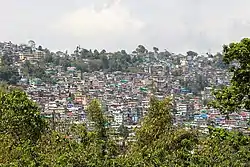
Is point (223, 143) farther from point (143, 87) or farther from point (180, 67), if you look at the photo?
point (180, 67)

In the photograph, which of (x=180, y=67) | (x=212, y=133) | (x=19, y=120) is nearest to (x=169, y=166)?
(x=212, y=133)

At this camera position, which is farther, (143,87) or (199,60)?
(199,60)

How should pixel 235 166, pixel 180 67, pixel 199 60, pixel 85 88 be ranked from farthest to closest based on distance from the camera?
pixel 199 60
pixel 180 67
pixel 85 88
pixel 235 166

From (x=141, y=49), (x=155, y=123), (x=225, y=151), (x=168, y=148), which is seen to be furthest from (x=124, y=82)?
(x=225, y=151)

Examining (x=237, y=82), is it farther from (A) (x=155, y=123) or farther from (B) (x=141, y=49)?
(B) (x=141, y=49)

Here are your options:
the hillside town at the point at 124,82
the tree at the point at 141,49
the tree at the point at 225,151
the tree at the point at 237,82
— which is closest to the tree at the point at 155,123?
the tree at the point at 225,151

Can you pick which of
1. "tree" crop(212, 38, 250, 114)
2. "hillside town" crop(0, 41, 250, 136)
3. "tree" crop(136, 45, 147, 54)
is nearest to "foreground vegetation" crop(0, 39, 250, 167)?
"tree" crop(212, 38, 250, 114)

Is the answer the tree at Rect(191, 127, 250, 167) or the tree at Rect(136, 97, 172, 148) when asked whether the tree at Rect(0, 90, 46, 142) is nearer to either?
the tree at Rect(136, 97, 172, 148)

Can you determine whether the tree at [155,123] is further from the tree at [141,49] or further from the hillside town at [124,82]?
the tree at [141,49]
